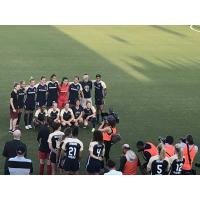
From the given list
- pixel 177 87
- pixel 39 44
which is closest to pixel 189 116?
pixel 177 87

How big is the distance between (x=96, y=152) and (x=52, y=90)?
386 cm

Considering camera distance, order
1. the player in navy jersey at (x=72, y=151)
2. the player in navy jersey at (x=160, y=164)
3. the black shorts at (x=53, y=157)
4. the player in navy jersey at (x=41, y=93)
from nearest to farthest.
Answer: the player in navy jersey at (x=160, y=164) → the player in navy jersey at (x=72, y=151) → the black shorts at (x=53, y=157) → the player in navy jersey at (x=41, y=93)

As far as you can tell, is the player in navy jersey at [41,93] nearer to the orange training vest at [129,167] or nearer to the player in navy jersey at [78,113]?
the player in navy jersey at [78,113]

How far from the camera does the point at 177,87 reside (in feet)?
47.8

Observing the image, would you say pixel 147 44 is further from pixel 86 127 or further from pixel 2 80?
pixel 86 127

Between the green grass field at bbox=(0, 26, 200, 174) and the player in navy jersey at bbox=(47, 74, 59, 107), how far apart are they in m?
1.07

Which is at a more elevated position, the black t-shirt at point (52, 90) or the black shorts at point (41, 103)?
the black t-shirt at point (52, 90)

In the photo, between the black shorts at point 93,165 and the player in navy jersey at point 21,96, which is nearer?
the black shorts at point 93,165

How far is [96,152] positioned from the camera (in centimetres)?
759

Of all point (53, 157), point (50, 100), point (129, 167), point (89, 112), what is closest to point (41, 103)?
point (50, 100)

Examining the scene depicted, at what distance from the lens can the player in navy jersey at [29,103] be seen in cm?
1069

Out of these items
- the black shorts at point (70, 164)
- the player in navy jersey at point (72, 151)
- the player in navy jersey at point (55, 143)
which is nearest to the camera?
the player in navy jersey at point (72, 151)

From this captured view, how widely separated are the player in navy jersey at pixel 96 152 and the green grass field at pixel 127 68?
5.08 feet

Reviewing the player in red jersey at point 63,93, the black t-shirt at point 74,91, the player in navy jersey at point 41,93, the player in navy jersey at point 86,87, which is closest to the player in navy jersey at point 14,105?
the player in navy jersey at point 41,93
